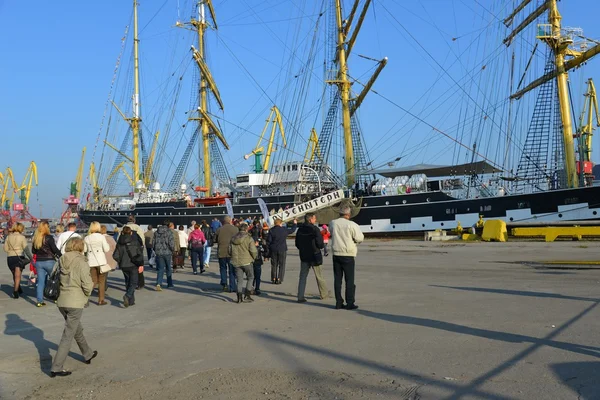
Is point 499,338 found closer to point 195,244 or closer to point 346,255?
point 346,255

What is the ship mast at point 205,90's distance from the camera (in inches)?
1998

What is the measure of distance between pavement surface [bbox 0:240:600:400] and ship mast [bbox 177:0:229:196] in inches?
1601

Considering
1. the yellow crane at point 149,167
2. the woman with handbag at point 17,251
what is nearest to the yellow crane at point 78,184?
the yellow crane at point 149,167

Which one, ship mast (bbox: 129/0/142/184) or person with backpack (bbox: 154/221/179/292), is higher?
ship mast (bbox: 129/0/142/184)

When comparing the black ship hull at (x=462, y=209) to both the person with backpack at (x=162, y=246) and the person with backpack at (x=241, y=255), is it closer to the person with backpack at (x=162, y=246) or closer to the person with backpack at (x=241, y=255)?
the person with backpack at (x=162, y=246)

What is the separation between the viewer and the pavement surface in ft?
15.8

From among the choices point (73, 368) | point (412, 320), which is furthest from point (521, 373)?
point (73, 368)

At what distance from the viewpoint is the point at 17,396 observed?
5109mm

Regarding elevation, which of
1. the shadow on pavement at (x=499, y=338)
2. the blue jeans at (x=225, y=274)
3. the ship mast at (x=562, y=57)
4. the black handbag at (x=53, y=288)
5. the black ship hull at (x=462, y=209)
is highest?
the ship mast at (x=562, y=57)

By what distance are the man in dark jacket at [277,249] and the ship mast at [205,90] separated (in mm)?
39618

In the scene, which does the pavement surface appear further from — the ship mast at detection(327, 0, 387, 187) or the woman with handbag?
the ship mast at detection(327, 0, 387, 187)

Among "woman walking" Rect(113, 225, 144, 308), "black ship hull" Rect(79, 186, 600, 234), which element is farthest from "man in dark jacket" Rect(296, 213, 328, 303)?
"black ship hull" Rect(79, 186, 600, 234)

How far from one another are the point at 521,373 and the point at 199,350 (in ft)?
11.5

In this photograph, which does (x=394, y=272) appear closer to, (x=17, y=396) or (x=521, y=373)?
(x=521, y=373)
